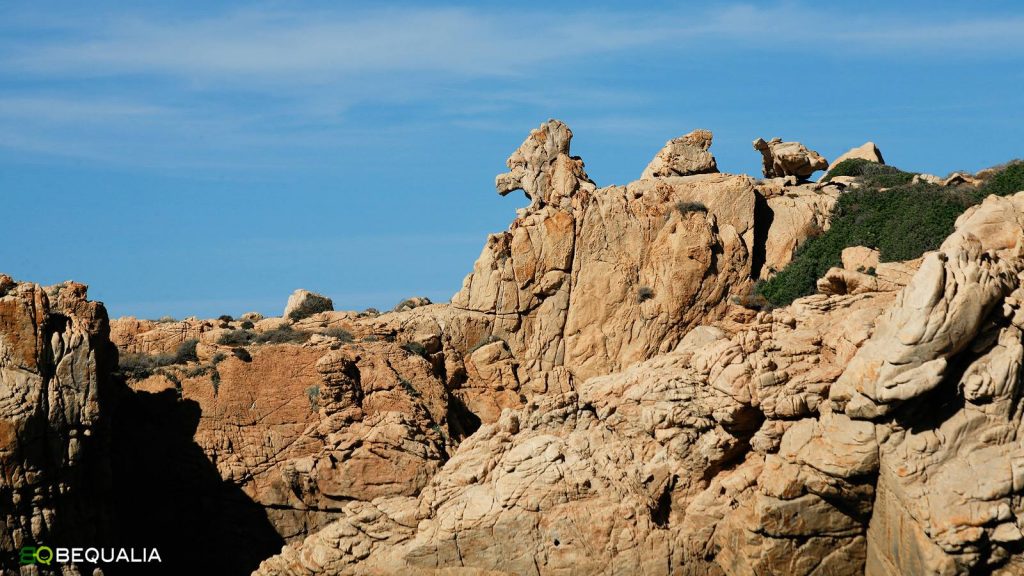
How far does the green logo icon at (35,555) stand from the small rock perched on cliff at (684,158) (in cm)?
2427

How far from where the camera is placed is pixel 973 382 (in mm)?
41844

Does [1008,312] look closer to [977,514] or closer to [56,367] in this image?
[977,514]

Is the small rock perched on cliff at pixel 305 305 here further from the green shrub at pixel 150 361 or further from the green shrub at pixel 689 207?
the green shrub at pixel 689 207

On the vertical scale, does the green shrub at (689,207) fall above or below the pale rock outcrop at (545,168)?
below

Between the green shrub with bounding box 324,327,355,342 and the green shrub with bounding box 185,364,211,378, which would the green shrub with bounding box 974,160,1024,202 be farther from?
the green shrub with bounding box 185,364,211,378

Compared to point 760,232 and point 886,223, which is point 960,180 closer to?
point 886,223

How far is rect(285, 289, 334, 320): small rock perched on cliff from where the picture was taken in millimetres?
60656

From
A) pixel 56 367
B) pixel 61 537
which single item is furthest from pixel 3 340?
pixel 61 537

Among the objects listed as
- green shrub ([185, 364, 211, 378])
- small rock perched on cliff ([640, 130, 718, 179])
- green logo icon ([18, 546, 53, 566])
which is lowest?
green logo icon ([18, 546, 53, 566])

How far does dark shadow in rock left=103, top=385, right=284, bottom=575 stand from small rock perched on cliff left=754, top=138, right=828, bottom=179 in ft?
77.6

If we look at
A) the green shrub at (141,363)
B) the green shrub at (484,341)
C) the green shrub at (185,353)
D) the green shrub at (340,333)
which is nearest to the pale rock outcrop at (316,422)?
the green shrub at (141,363)

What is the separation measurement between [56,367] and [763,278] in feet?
67.6

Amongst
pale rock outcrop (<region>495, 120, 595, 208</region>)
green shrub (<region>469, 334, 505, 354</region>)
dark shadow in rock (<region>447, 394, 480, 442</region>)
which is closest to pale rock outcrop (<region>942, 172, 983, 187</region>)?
pale rock outcrop (<region>495, 120, 595, 208</region>)

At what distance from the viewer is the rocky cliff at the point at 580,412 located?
42.2 meters
